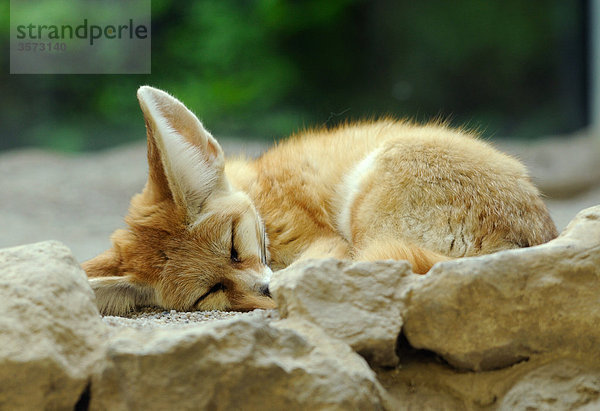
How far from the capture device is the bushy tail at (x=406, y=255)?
206 centimetres

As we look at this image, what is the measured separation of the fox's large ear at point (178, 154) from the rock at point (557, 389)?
1479 millimetres

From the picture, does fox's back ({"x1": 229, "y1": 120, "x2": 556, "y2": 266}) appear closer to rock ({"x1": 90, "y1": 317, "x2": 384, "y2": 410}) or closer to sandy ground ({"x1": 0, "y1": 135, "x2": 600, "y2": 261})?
rock ({"x1": 90, "y1": 317, "x2": 384, "y2": 410})

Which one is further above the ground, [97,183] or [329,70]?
[329,70]

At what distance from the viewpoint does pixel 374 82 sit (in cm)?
668

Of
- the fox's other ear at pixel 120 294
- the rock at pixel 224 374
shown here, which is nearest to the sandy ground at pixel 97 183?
the fox's other ear at pixel 120 294

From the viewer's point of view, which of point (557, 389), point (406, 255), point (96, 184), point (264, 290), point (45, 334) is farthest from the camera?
point (96, 184)

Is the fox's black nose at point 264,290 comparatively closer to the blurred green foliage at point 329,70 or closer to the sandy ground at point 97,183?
the sandy ground at point 97,183

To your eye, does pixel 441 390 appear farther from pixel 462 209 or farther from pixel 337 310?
pixel 462 209

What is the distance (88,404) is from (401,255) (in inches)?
43.0

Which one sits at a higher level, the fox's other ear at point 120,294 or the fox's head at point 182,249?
the fox's head at point 182,249

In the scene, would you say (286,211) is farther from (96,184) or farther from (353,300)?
(96,184)

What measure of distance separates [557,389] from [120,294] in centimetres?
172

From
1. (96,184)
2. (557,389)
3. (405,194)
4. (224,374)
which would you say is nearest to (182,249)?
(405,194)

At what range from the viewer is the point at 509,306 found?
1.75m
